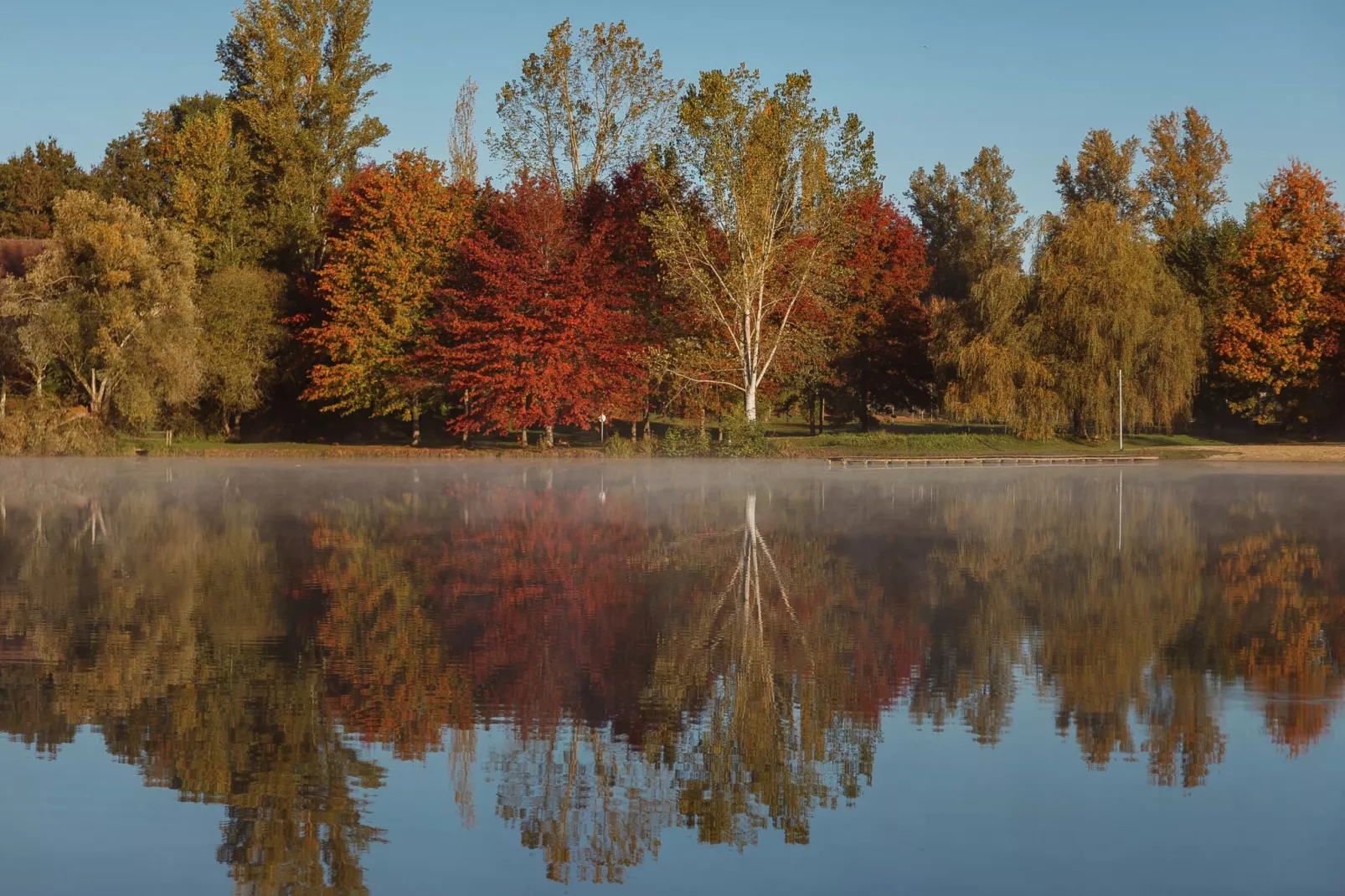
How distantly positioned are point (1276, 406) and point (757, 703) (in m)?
53.8

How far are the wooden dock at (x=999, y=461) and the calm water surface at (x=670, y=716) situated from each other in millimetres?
24421

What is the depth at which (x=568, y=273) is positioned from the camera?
47094 mm

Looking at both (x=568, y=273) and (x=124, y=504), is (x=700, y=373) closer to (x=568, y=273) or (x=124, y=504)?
(x=568, y=273)

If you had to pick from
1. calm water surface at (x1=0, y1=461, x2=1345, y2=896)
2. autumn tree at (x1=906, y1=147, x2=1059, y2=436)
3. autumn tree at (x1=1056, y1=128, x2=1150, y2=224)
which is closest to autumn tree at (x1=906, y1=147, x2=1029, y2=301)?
autumn tree at (x1=1056, y1=128, x2=1150, y2=224)

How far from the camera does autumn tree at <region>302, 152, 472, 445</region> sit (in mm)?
49969

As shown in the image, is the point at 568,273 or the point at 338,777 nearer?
the point at 338,777

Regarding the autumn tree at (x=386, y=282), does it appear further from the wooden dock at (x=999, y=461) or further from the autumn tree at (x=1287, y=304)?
the autumn tree at (x=1287, y=304)

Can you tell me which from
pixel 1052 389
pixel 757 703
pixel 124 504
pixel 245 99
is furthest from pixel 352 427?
pixel 757 703

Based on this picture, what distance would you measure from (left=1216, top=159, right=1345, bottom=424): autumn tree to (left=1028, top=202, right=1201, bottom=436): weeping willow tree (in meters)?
5.22

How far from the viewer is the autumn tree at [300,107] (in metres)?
56.6

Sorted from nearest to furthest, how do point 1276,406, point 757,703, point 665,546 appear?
point 757,703
point 665,546
point 1276,406

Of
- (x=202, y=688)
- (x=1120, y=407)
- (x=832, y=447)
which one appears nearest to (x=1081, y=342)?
(x=1120, y=407)

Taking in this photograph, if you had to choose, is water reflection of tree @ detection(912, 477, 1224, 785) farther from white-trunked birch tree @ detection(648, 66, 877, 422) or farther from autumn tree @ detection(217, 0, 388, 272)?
autumn tree @ detection(217, 0, 388, 272)

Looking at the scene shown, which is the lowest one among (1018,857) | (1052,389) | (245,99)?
(1018,857)
